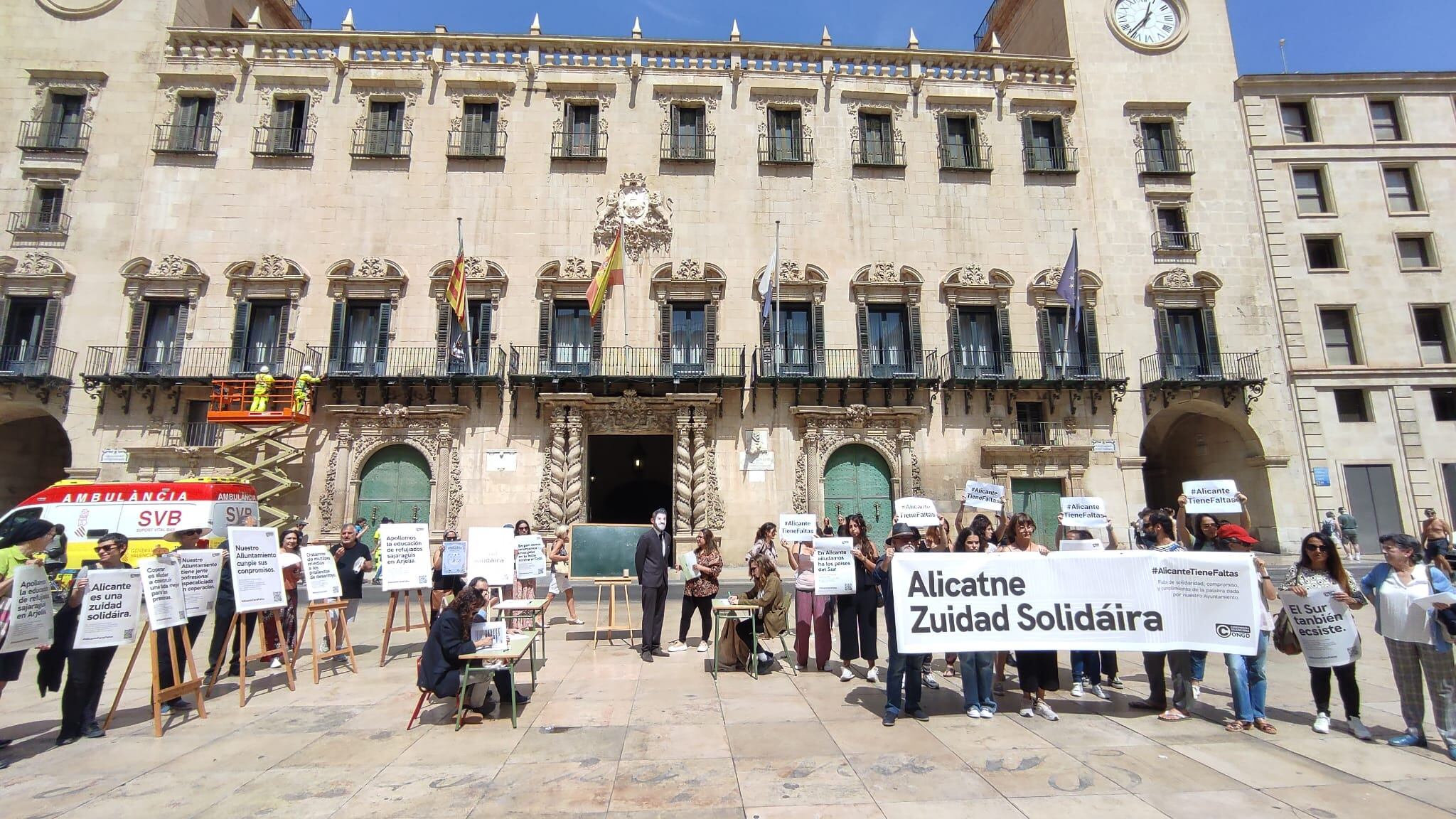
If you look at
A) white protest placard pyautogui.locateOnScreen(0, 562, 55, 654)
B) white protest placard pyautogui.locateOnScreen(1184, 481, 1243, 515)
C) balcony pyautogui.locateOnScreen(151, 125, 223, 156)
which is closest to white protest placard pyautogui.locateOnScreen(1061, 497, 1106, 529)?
white protest placard pyautogui.locateOnScreen(1184, 481, 1243, 515)

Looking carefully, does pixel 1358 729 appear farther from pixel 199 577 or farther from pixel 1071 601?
pixel 199 577

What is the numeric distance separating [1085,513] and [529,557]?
973cm

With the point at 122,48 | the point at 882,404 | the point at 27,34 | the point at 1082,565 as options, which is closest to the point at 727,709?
the point at 1082,565

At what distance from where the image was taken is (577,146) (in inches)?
919

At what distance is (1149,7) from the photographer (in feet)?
84.5

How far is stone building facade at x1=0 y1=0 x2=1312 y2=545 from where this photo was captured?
69.1 ft

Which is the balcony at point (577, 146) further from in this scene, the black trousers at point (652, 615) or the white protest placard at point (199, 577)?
the white protest placard at point (199, 577)

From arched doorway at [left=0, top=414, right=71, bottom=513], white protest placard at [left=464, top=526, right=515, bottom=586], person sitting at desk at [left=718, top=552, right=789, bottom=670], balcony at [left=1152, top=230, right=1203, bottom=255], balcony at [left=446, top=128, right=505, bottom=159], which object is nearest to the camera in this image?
person sitting at desk at [left=718, top=552, right=789, bottom=670]

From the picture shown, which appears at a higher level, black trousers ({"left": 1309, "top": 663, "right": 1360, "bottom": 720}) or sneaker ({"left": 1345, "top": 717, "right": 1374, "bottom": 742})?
black trousers ({"left": 1309, "top": 663, "right": 1360, "bottom": 720})

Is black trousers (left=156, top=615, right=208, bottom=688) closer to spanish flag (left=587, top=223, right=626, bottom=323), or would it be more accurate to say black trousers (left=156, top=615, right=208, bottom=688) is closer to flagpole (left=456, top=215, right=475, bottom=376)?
flagpole (left=456, top=215, right=475, bottom=376)

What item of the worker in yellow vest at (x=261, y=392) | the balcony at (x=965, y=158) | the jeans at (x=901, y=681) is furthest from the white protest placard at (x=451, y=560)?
the balcony at (x=965, y=158)

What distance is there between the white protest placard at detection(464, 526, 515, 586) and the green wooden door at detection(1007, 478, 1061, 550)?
54.8ft

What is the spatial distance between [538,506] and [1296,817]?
61.3 ft

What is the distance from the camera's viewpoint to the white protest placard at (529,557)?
37.9 feet
